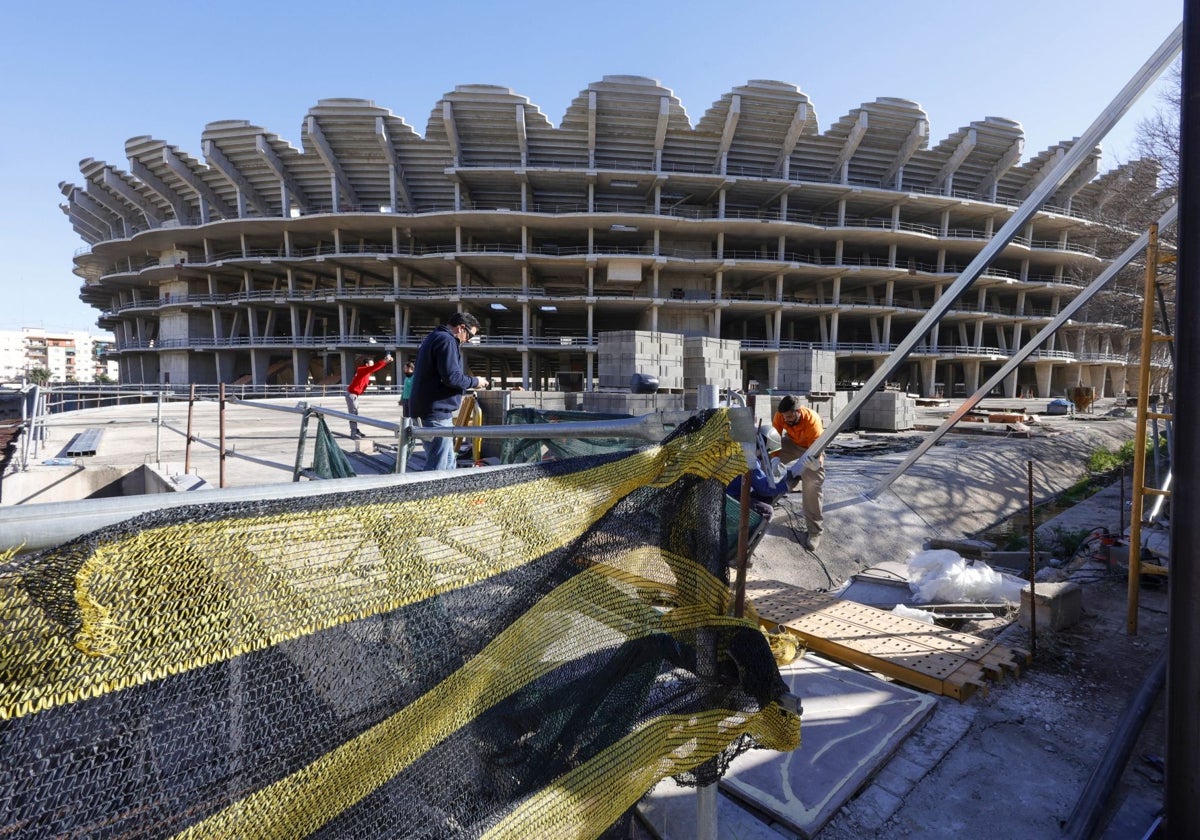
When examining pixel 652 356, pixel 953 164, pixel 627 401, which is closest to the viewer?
pixel 627 401

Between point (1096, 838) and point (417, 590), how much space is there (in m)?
2.75

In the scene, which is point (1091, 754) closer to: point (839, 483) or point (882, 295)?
point (839, 483)

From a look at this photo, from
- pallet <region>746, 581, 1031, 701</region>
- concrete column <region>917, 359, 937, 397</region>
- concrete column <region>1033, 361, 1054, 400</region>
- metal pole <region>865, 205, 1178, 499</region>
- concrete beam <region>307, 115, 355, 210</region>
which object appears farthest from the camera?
concrete column <region>1033, 361, 1054, 400</region>

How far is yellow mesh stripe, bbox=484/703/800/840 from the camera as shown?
1176mm

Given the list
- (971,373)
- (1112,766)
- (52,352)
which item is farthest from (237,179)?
(52,352)

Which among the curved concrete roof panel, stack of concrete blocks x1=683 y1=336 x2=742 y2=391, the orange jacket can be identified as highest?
the curved concrete roof panel

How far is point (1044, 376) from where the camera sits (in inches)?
1335

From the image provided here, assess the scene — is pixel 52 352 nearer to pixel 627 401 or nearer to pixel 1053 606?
pixel 627 401

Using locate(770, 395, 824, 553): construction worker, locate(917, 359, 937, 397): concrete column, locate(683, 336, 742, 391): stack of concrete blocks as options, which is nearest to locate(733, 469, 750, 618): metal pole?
locate(770, 395, 824, 553): construction worker

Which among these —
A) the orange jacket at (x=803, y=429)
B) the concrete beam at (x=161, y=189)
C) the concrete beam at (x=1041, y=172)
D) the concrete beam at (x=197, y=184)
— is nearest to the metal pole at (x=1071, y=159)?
the orange jacket at (x=803, y=429)

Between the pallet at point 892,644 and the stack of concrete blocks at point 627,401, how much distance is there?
23.4 feet

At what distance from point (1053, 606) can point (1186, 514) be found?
7.26ft

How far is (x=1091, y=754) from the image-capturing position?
2373 millimetres

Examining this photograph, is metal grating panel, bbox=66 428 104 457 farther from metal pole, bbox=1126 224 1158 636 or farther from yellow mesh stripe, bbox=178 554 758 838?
metal pole, bbox=1126 224 1158 636
